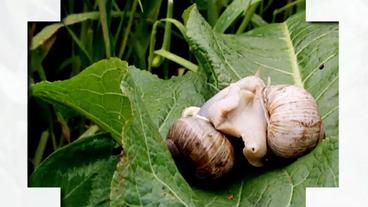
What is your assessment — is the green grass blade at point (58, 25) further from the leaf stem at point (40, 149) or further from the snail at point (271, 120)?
the snail at point (271, 120)

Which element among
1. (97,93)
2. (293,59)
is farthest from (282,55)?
(97,93)

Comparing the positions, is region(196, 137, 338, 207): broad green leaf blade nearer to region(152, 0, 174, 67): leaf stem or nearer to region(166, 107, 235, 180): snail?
region(166, 107, 235, 180): snail

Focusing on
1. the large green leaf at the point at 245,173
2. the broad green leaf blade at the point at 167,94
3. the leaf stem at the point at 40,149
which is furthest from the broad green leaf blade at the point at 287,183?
the leaf stem at the point at 40,149

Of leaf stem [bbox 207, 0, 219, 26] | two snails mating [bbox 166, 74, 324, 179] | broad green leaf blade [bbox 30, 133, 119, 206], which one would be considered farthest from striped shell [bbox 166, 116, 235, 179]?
leaf stem [bbox 207, 0, 219, 26]

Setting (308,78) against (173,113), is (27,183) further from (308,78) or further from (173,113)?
(308,78)

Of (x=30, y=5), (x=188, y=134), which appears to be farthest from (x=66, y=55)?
(x=188, y=134)

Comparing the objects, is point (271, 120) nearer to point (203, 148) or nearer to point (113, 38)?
point (203, 148)
